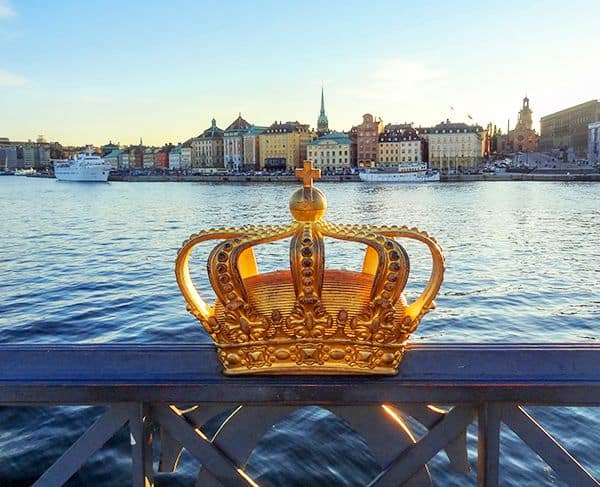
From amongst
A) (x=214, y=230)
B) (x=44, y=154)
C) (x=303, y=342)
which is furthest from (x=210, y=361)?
(x=44, y=154)

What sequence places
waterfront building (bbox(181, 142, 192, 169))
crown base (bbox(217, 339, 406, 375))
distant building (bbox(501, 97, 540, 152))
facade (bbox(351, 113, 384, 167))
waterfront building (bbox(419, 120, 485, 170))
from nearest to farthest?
crown base (bbox(217, 339, 406, 375)) < waterfront building (bbox(419, 120, 485, 170)) < facade (bbox(351, 113, 384, 167)) < distant building (bbox(501, 97, 540, 152)) < waterfront building (bbox(181, 142, 192, 169))

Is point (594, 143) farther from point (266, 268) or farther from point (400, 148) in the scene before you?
point (266, 268)

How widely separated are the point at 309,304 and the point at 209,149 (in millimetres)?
128141

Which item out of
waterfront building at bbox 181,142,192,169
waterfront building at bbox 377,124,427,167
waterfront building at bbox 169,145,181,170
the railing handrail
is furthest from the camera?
waterfront building at bbox 169,145,181,170

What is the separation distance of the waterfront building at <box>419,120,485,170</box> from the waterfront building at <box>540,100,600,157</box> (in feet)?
72.5

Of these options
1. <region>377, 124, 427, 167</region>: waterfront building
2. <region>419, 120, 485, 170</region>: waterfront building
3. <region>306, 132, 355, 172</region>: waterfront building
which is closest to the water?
<region>377, 124, 427, 167</region>: waterfront building

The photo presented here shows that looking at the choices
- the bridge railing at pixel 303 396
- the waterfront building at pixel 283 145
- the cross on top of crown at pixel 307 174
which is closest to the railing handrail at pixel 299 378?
the bridge railing at pixel 303 396

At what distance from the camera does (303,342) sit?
5.64ft

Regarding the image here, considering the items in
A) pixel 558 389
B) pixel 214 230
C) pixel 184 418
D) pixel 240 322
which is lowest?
pixel 184 418

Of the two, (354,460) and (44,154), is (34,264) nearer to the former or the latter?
(354,460)

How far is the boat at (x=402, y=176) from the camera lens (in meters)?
83.9

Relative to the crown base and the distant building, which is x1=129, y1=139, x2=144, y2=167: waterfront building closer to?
the distant building

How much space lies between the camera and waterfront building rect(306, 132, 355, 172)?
346 ft

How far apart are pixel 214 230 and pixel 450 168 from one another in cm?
10510
